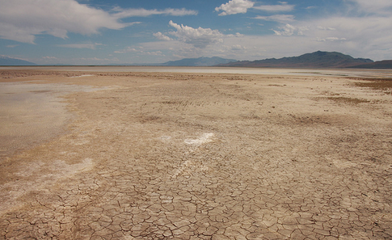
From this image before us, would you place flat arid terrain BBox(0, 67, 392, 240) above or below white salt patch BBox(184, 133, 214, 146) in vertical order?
below

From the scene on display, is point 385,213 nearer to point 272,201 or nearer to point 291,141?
point 272,201

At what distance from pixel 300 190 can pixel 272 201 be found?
0.75 metres

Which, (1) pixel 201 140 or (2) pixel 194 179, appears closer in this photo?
(2) pixel 194 179

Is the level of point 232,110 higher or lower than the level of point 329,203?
higher

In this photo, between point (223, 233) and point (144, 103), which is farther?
point (144, 103)

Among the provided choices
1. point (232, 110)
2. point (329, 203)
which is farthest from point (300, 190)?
point (232, 110)

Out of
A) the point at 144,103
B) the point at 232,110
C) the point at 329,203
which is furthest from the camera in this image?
the point at 144,103

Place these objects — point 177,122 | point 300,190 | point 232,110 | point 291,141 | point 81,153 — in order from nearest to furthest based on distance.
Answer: point 300,190, point 81,153, point 291,141, point 177,122, point 232,110

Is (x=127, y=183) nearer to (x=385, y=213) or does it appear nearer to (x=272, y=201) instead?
(x=272, y=201)

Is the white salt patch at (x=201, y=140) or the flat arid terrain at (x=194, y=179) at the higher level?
the white salt patch at (x=201, y=140)

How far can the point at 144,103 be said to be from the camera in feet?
42.7

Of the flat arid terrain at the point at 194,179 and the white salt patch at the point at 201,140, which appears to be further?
the white salt patch at the point at 201,140

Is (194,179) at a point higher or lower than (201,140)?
lower

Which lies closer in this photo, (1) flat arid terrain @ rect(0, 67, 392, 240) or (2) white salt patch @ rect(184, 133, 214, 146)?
(1) flat arid terrain @ rect(0, 67, 392, 240)
